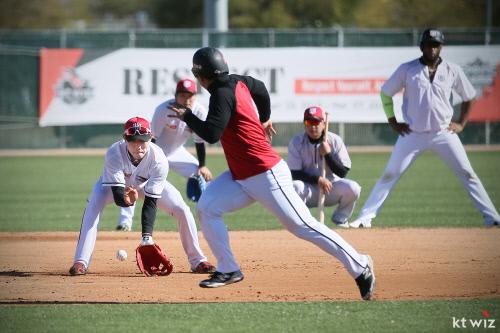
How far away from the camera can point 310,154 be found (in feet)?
37.9

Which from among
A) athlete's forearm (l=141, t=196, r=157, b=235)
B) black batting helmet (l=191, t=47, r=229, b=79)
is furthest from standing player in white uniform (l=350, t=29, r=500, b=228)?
black batting helmet (l=191, t=47, r=229, b=79)

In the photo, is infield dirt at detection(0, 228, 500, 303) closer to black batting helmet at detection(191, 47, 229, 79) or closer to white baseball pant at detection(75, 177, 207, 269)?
white baseball pant at detection(75, 177, 207, 269)

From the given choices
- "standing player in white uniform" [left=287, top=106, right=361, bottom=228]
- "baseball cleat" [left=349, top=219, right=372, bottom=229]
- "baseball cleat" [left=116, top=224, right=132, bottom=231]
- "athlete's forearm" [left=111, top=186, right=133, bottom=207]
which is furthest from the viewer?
"baseball cleat" [left=116, top=224, right=132, bottom=231]

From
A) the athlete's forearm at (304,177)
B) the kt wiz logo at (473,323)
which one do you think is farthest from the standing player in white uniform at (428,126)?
the kt wiz logo at (473,323)

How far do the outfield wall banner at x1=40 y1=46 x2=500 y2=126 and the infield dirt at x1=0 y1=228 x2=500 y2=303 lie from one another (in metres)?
12.9

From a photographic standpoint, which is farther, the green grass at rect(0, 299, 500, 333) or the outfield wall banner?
the outfield wall banner

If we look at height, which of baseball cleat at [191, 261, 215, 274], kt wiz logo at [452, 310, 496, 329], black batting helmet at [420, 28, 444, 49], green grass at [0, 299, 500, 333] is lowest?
baseball cleat at [191, 261, 215, 274]

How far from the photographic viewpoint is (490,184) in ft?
56.1

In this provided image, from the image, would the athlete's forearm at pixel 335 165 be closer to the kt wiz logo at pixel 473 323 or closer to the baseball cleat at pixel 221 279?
the baseball cleat at pixel 221 279

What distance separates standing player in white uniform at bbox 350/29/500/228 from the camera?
11.4 meters

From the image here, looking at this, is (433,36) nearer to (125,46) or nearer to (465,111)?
(465,111)

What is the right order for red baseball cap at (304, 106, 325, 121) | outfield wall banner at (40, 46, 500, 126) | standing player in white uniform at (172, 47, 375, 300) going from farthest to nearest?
outfield wall banner at (40, 46, 500, 126) → red baseball cap at (304, 106, 325, 121) → standing player in white uniform at (172, 47, 375, 300)

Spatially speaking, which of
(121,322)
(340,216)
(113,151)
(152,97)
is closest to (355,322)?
(121,322)

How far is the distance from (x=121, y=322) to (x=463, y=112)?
6.77m
